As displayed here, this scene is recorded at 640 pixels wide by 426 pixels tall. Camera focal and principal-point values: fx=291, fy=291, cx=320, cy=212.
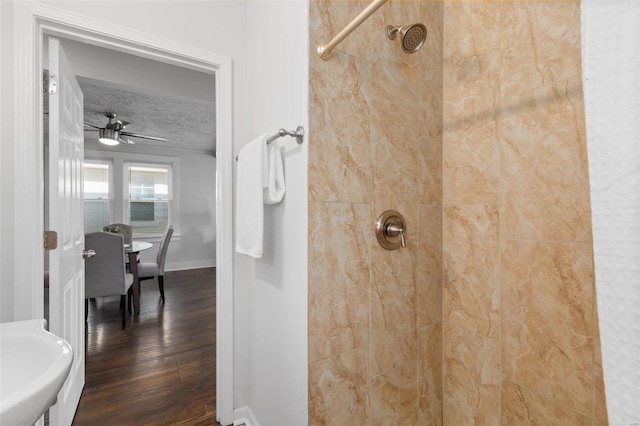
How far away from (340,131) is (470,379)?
127 cm

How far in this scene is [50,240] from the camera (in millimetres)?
1321

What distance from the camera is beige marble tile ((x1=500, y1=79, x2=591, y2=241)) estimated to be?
39.9 inches

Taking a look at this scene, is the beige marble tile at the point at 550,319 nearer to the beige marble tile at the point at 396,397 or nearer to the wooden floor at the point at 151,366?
the beige marble tile at the point at 396,397

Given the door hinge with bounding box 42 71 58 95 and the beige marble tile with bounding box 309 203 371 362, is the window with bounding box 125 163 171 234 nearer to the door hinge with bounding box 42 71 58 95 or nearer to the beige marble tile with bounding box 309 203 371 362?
the door hinge with bounding box 42 71 58 95

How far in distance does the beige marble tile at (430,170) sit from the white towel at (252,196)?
726mm

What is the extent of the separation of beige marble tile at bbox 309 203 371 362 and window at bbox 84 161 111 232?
214 inches

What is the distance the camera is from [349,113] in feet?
3.78

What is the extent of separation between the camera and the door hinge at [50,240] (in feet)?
4.28

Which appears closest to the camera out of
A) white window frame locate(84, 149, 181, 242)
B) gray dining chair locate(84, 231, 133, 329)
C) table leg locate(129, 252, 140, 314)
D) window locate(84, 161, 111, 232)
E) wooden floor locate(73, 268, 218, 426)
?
wooden floor locate(73, 268, 218, 426)

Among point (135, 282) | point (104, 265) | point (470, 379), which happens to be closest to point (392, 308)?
point (470, 379)

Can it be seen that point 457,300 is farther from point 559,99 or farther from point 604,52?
point 604,52

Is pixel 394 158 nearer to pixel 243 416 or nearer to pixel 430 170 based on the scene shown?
pixel 430 170

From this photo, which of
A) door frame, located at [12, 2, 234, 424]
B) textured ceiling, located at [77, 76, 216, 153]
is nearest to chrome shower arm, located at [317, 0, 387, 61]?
door frame, located at [12, 2, 234, 424]

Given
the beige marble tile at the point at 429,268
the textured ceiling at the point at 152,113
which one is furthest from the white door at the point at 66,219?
the beige marble tile at the point at 429,268
